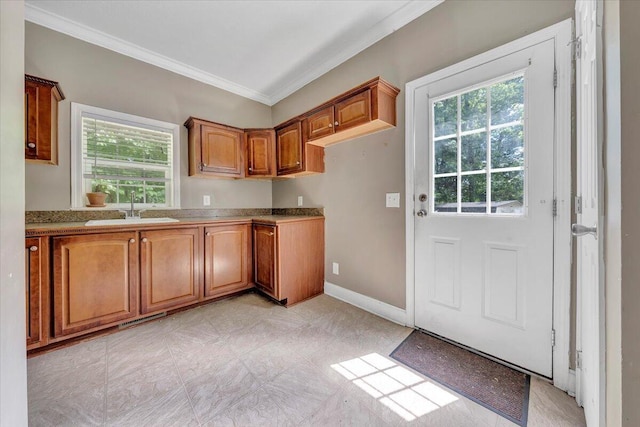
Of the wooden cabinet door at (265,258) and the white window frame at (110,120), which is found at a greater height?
the white window frame at (110,120)

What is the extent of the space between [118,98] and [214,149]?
37.6 inches

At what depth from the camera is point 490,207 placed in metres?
1.55

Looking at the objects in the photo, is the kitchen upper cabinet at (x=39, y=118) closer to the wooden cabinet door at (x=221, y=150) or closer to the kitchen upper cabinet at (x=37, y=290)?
the kitchen upper cabinet at (x=37, y=290)

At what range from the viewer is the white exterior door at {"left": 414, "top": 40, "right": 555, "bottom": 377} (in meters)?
1.36

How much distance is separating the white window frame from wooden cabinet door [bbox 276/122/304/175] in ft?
3.74

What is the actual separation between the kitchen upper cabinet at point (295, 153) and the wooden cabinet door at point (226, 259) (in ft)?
2.74

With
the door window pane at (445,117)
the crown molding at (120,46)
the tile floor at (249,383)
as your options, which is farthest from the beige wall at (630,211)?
the crown molding at (120,46)

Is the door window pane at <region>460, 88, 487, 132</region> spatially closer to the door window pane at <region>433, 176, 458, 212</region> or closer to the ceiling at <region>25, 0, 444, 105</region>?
the door window pane at <region>433, 176, 458, 212</region>

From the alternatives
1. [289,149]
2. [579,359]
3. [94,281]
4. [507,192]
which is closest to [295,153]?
[289,149]

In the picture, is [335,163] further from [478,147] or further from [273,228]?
[478,147]

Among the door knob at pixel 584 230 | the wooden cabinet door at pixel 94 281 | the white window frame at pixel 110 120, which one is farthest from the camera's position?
the white window frame at pixel 110 120

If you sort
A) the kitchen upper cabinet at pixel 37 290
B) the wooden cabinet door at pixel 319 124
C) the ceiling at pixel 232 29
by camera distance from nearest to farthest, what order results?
1. the kitchen upper cabinet at pixel 37 290
2. the ceiling at pixel 232 29
3. the wooden cabinet door at pixel 319 124

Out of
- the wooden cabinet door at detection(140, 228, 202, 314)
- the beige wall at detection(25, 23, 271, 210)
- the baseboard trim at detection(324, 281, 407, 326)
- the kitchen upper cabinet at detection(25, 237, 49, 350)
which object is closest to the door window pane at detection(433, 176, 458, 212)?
the baseboard trim at detection(324, 281, 407, 326)

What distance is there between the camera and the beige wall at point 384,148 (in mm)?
1526
